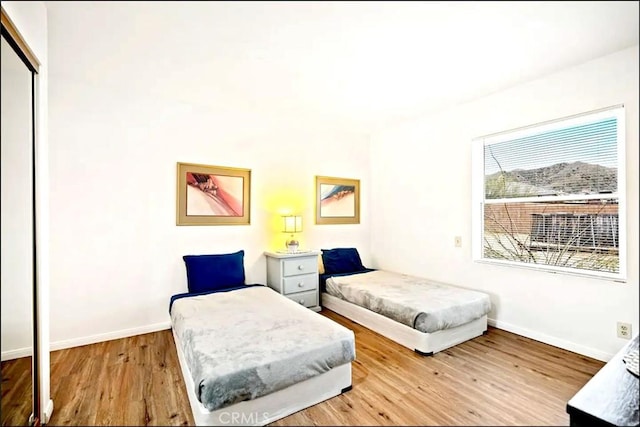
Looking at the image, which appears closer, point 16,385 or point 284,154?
point 16,385

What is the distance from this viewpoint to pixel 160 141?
3.18 meters

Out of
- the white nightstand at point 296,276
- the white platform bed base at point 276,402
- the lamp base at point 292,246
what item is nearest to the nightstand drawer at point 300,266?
the white nightstand at point 296,276

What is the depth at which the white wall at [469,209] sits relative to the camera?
230 cm

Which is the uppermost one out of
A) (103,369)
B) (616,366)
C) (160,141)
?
(160,141)

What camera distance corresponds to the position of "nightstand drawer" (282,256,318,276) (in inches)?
139

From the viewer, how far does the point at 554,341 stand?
2.65 metres

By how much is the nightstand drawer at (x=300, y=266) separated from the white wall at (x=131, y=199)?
1.38 ft

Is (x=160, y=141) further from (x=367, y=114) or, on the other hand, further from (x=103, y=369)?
(x=367, y=114)

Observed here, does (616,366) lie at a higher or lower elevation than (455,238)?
lower

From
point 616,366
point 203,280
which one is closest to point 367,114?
point 203,280

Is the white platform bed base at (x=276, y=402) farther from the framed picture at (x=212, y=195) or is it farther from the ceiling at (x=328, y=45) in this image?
the ceiling at (x=328, y=45)

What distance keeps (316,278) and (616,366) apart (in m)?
2.64

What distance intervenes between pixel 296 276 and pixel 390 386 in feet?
5.73

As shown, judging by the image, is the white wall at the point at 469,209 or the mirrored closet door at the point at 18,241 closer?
the mirrored closet door at the point at 18,241
